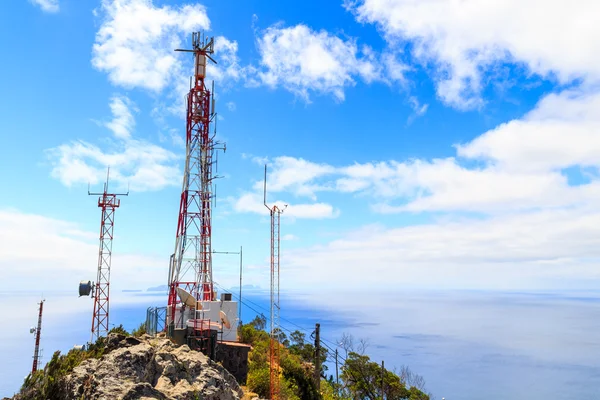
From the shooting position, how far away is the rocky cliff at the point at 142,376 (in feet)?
47.3

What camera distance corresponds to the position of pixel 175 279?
2548 cm

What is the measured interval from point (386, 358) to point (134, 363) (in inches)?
6479

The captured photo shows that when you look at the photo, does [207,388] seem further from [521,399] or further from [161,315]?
[521,399]

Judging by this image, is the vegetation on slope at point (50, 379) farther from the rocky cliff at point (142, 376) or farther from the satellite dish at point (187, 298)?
the satellite dish at point (187, 298)

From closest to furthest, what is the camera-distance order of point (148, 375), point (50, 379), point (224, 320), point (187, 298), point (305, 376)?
point (50, 379) < point (148, 375) < point (187, 298) < point (224, 320) < point (305, 376)

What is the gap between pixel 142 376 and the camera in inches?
611

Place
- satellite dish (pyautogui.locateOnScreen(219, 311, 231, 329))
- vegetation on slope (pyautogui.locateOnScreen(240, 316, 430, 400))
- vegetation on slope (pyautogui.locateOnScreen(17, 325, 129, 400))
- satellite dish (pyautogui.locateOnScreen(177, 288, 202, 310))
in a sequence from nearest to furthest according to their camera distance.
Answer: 1. vegetation on slope (pyautogui.locateOnScreen(17, 325, 129, 400))
2. satellite dish (pyautogui.locateOnScreen(177, 288, 202, 310))
3. satellite dish (pyautogui.locateOnScreen(219, 311, 231, 329))
4. vegetation on slope (pyautogui.locateOnScreen(240, 316, 430, 400))

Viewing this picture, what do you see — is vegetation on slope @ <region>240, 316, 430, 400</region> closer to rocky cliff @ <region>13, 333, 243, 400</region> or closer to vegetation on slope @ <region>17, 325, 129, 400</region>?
rocky cliff @ <region>13, 333, 243, 400</region>

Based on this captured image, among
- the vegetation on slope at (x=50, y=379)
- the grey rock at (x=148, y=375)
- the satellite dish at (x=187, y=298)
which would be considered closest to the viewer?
the grey rock at (x=148, y=375)

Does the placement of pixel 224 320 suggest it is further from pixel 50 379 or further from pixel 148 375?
pixel 50 379

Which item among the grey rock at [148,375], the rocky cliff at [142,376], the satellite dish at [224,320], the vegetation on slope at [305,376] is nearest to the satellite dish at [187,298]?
the satellite dish at [224,320]

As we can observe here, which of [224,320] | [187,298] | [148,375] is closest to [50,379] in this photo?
[148,375]

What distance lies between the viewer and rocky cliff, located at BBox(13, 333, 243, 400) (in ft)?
47.3

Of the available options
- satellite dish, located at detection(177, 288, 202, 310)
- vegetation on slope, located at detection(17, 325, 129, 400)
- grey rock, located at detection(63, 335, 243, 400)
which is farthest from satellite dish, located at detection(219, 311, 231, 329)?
vegetation on slope, located at detection(17, 325, 129, 400)
